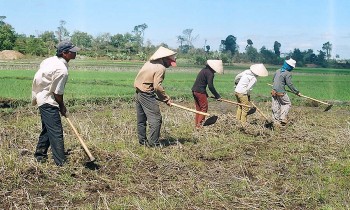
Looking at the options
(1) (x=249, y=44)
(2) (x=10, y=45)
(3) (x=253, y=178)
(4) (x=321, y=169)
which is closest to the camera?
(3) (x=253, y=178)

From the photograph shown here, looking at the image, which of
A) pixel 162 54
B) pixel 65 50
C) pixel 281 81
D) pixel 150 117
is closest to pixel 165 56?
pixel 162 54

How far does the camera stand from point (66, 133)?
6.73 metres

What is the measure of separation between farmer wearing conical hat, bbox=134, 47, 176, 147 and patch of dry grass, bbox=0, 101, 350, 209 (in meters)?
0.23

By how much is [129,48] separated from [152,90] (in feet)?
164

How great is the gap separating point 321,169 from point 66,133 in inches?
150

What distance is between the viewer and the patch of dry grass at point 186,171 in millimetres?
3965

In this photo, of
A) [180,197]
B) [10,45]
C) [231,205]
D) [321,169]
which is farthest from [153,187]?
[10,45]

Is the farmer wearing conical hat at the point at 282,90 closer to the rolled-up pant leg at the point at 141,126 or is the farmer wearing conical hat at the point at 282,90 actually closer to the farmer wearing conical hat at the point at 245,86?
the farmer wearing conical hat at the point at 245,86

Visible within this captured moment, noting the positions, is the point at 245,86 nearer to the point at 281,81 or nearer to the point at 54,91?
the point at 281,81

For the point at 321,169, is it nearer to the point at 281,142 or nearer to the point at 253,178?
the point at 253,178

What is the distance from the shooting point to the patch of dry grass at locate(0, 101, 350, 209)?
13.0 ft

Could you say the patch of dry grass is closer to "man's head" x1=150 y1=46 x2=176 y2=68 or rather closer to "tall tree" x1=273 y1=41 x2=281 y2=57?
"man's head" x1=150 y1=46 x2=176 y2=68

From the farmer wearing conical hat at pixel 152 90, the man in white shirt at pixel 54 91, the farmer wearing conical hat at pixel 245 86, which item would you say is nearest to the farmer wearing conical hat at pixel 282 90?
the farmer wearing conical hat at pixel 245 86

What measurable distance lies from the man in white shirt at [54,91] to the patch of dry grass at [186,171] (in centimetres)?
27
